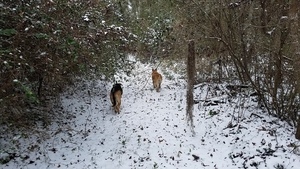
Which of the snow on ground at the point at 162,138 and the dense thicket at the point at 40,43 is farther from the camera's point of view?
the snow on ground at the point at 162,138

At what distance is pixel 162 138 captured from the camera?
9039 millimetres

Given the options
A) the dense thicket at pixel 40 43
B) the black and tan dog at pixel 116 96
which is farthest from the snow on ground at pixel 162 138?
the dense thicket at pixel 40 43

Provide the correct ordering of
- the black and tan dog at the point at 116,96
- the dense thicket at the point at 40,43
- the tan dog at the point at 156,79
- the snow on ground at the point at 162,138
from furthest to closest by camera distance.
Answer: the tan dog at the point at 156,79, the black and tan dog at the point at 116,96, the snow on ground at the point at 162,138, the dense thicket at the point at 40,43

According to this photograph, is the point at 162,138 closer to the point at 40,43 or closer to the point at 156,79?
the point at 40,43

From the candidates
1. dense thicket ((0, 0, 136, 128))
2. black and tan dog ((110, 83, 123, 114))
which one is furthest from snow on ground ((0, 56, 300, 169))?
dense thicket ((0, 0, 136, 128))

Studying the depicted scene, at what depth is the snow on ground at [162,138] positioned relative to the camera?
7.55 meters

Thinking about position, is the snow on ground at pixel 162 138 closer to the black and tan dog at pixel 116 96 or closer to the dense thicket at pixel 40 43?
the black and tan dog at pixel 116 96

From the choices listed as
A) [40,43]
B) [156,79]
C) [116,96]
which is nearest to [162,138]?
[116,96]

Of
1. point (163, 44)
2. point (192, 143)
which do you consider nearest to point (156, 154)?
point (192, 143)

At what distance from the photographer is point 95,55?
8938 millimetres

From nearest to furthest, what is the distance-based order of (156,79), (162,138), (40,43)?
(40,43) → (162,138) → (156,79)

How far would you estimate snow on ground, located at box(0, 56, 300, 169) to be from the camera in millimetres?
7551

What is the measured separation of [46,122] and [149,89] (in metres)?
6.39

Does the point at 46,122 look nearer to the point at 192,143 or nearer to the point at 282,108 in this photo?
the point at 192,143
